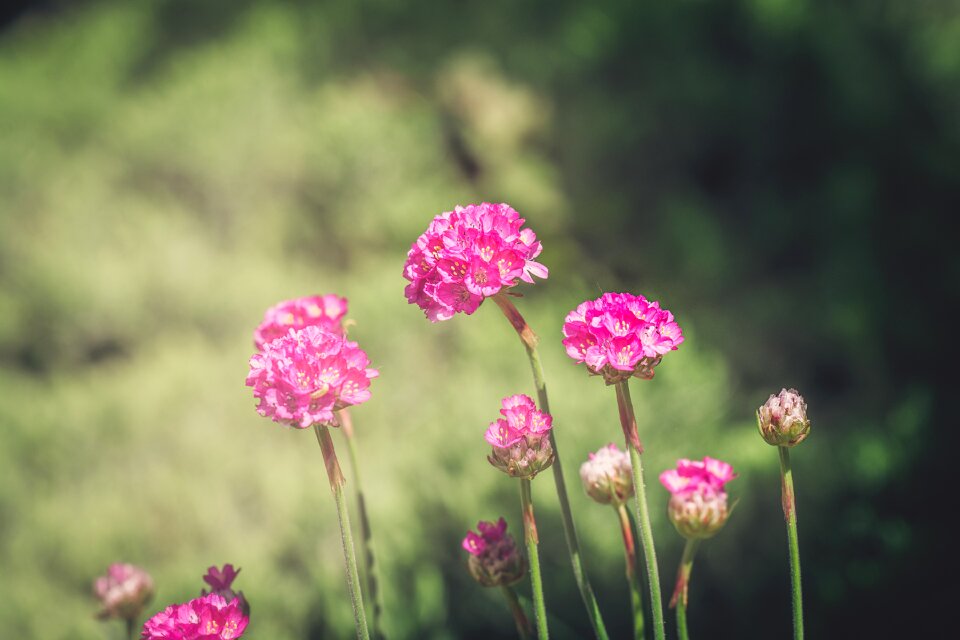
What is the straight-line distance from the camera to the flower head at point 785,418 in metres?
0.71

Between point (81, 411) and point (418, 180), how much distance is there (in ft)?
3.46

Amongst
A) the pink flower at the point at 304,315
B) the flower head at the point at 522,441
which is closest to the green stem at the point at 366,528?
the pink flower at the point at 304,315

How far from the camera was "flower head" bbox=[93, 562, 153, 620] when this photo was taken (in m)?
0.92

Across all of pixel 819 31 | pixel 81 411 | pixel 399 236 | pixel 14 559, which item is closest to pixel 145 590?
pixel 14 559

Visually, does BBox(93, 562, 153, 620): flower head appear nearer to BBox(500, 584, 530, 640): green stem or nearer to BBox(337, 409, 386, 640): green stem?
BBox(337, 409, 386, 640): green stem

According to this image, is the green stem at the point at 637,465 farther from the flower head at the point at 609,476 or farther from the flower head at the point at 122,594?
the flower head at the point at 122,594

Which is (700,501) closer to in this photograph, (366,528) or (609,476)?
(609,476)

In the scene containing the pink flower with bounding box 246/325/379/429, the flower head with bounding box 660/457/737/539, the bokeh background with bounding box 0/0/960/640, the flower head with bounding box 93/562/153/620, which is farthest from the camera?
the bokeh background with bounding box 0/0/960/640

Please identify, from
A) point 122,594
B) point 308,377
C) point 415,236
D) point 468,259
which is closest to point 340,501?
point 308,377

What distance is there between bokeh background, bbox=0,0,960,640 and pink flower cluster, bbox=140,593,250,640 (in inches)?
27.8

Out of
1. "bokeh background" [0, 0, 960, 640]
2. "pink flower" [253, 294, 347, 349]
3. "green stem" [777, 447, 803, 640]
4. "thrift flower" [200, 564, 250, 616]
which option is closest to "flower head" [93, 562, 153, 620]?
"thrift flower" [200, 564, 250, 616]

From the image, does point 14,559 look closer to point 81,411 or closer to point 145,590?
point 81,411

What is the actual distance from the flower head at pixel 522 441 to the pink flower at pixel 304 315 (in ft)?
0.64

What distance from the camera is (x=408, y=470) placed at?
172cm
